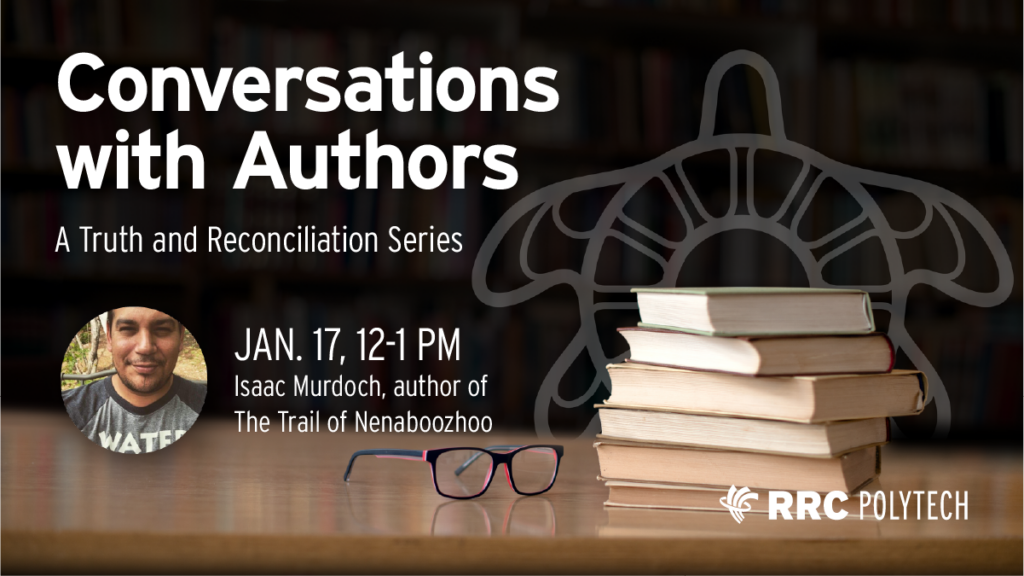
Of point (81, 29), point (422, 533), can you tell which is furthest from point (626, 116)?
point (422, 533)

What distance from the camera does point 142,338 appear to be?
0.92m

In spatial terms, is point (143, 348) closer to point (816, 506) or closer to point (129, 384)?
point (129, 384)

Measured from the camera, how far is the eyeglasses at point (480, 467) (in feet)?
2.61

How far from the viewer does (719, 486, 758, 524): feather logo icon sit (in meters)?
0.70

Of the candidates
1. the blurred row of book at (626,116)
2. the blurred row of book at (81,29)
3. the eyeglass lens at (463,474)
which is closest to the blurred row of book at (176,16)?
the blurred row of book at (81,29)

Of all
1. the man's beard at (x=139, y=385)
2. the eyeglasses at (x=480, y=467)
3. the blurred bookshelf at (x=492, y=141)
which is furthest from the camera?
the blurred bookshelf at (x=492, y=141)

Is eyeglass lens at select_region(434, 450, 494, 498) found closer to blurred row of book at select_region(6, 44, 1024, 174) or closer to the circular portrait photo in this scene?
the circular portrait photo

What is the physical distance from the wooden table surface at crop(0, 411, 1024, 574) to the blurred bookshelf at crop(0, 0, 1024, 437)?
1257 millimetres

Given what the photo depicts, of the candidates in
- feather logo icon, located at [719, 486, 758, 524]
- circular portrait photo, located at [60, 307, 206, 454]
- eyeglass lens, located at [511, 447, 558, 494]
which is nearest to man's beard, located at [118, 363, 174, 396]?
circular portrait photo, located at [60, 307, 206, 454]

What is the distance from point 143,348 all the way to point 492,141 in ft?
4.20

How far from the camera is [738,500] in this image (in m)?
0.71

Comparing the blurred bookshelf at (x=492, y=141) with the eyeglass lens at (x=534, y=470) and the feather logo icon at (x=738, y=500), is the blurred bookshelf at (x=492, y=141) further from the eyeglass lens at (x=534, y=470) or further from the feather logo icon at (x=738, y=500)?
the feather logo icon at (x=738, y=500)

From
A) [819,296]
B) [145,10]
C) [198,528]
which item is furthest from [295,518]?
[145,10]

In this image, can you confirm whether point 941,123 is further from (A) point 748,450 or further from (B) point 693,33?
(A) point 748,450
